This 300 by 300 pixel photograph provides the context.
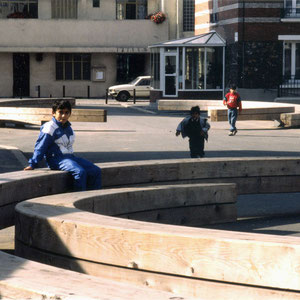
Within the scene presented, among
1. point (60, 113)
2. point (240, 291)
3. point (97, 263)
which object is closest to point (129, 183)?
point (60, 113)

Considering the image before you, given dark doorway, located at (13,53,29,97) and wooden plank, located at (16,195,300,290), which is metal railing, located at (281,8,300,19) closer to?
dark doorway, located at (13,53,29,97)

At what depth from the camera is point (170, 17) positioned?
5803 cm

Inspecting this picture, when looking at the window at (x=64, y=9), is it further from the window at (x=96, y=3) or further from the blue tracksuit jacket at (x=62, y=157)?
the blue tracksuit jacket at (x=62, y=157)

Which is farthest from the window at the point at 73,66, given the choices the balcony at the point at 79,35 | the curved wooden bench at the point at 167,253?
the curved wooden bench at the point at 167,253

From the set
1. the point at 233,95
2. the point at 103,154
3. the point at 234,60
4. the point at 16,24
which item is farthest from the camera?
the point at 16,24

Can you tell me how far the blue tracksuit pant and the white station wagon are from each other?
42.1 meters

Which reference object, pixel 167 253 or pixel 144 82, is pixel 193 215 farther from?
pixel 144 82

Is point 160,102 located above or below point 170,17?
below

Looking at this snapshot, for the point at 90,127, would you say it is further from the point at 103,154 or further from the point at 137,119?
the point at 103,154

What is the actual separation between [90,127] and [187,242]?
73.8 feet

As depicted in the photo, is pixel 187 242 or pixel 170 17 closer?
pixel 187 242

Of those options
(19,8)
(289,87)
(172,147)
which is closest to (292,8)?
(289,87)

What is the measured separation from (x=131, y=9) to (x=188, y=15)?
387cm

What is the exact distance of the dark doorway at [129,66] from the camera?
190 ft
